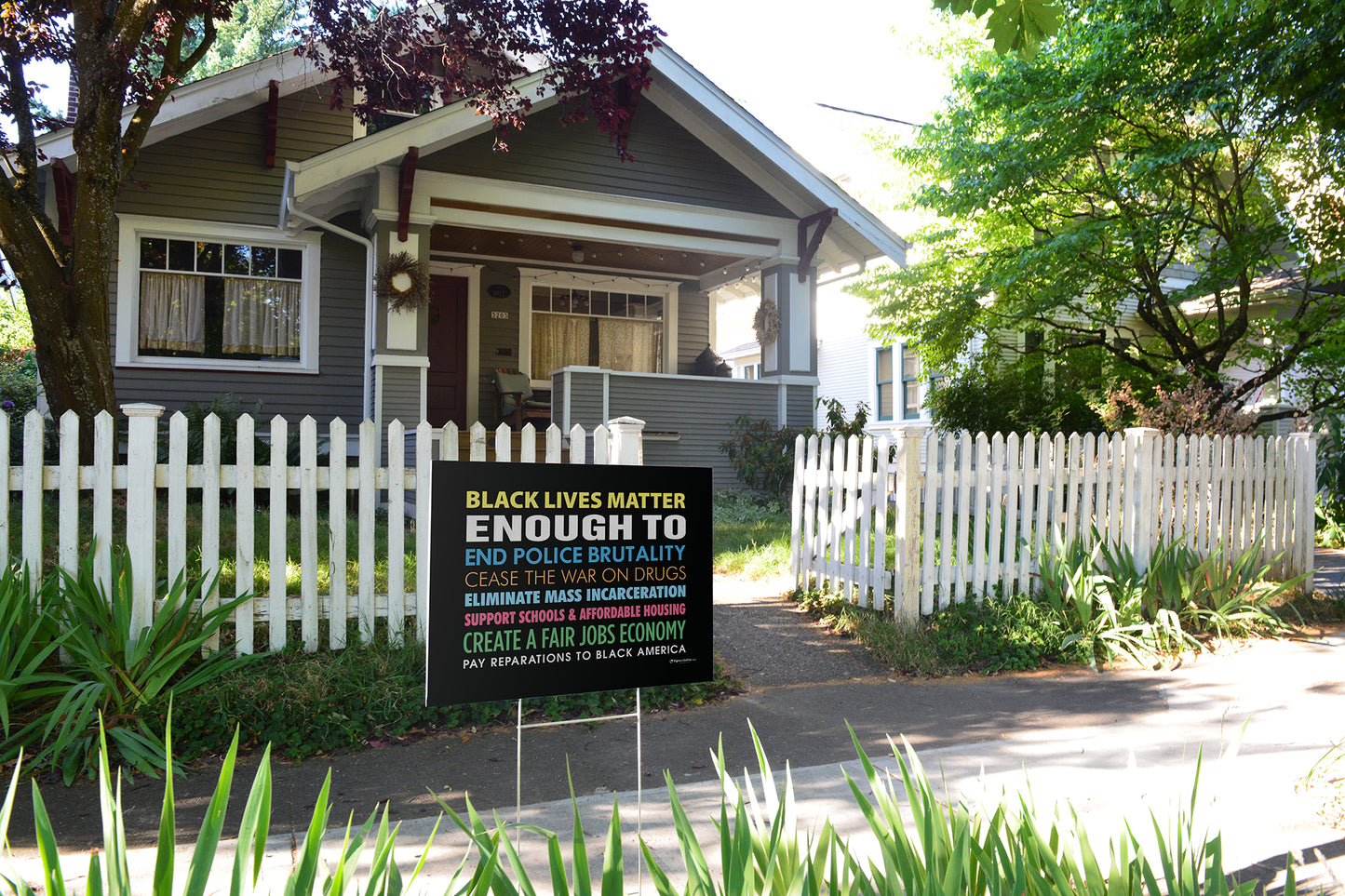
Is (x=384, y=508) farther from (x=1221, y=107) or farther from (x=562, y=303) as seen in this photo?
(x=1221, y=107)

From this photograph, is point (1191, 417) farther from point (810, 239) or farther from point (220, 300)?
point (220, 300)

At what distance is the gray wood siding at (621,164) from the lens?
11.6 metres

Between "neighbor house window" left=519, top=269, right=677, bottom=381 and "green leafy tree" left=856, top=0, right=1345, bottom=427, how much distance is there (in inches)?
148

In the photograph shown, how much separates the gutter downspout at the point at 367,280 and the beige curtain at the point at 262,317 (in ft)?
3.47

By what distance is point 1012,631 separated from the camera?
6062 mm

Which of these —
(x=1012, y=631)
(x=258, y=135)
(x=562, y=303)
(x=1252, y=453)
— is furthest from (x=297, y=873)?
(x=562, y=303)

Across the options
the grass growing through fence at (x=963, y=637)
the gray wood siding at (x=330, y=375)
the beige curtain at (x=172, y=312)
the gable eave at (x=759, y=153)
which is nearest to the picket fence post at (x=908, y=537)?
the grass growing through fence at (x=963, y=637)

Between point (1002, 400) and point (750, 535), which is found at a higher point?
point (1002, 400)

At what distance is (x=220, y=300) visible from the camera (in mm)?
11727

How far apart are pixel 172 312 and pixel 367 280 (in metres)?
2.40

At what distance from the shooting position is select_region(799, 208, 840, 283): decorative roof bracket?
12.5 m

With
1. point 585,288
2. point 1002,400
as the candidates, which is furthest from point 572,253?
point 1002,400

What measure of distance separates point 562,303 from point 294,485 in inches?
393

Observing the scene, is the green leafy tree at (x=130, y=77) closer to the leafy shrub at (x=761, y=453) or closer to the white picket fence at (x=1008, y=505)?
the white picket fence at (x=1008, y=505)
